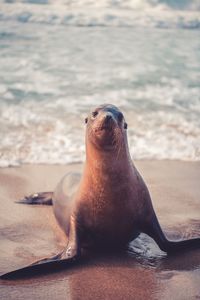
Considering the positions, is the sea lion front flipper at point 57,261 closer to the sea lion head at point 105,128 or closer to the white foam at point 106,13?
the sea lion head at point 105,128

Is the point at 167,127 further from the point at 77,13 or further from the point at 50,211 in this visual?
the point at 77,13

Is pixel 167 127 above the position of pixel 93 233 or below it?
above

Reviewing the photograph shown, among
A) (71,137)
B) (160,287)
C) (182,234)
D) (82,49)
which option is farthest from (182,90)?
(160,287)

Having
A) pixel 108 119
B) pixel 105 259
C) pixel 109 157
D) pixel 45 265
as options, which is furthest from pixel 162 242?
pixel 108 119

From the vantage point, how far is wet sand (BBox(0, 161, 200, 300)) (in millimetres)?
3100

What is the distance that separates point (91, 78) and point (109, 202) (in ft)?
28.9

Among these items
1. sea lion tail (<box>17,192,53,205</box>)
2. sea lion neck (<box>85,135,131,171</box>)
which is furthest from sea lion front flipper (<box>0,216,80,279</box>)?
sea lion tail (<box>17,192,53,205</box>)

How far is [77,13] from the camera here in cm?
2452

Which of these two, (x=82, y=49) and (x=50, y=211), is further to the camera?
(x=82, y=49)

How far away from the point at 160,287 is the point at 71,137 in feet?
14.0

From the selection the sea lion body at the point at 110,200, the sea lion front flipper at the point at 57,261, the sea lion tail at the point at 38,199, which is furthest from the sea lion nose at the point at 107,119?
the sea lion tail at the point at 38,199

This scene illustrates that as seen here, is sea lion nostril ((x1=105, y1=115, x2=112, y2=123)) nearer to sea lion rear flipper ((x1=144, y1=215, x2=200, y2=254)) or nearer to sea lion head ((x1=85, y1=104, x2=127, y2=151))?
sea lion head ((x1=85, y1=104, x2=127, y2=151))

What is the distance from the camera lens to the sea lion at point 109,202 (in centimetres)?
340

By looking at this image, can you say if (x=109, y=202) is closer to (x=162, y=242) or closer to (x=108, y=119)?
(x=162, y=242)
